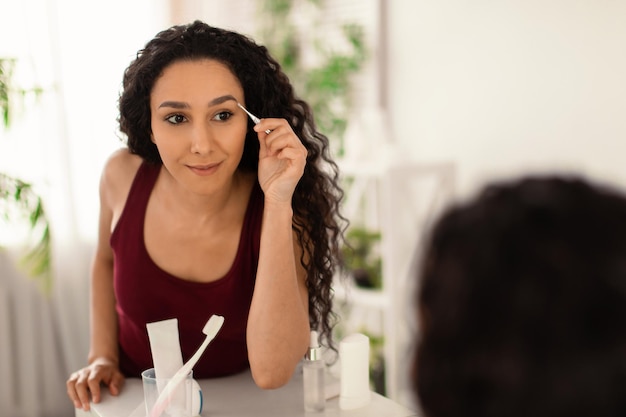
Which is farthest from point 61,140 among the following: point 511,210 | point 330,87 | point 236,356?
point 511,210

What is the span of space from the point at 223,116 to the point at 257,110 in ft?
0.31

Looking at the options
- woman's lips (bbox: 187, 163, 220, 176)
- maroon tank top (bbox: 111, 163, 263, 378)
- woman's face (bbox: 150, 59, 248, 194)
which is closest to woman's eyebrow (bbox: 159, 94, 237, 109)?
woman's face (bbox: 150, 59, 248, 194)

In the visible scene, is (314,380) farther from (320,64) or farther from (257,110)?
(320,64)

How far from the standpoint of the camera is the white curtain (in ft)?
7.40

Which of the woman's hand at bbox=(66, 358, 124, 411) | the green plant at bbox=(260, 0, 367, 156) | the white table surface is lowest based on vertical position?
the white table surface

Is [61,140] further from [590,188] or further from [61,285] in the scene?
[590,188]

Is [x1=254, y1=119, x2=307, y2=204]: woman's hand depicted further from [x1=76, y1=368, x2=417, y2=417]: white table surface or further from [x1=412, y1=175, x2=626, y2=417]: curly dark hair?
[x1=412, y1=175, x2=626, y2=417]: curly dark hair

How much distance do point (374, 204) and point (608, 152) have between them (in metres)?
0.87

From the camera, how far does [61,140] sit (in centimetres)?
233

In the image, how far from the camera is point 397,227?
2158 millimetres

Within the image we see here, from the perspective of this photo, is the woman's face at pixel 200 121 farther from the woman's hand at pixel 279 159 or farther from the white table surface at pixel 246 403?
the white table surface at pixel 246 403

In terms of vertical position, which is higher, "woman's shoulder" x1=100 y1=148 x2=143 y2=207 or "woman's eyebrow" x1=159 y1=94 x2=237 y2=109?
"woman's eyebrow" x1=159 y1=94 x2=237 y2=109

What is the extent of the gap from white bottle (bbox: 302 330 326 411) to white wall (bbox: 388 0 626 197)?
0.94 metres

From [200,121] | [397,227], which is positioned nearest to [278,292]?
[200,121]
